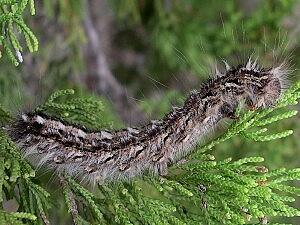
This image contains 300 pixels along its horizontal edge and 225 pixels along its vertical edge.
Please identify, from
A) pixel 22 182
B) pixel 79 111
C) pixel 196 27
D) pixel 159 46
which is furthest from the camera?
pixel 159 46

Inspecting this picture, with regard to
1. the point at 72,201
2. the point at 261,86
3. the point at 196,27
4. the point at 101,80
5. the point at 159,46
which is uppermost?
the point at 196,27

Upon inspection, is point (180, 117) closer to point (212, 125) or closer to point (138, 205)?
point (212, 125)

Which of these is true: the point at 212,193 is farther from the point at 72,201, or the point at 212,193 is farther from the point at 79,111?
the point at 79,111

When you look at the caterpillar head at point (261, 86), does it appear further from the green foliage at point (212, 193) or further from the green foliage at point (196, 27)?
the green foliage at point (196, 27)

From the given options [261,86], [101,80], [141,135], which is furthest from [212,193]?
[101,80]

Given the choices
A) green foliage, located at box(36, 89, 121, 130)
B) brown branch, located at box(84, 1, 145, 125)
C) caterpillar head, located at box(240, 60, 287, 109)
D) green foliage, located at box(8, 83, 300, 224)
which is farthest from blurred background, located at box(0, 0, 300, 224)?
green foliage, located at box(8, 83, 300, 224)

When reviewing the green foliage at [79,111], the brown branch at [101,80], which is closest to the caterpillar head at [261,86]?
the green foliage at [79,111]

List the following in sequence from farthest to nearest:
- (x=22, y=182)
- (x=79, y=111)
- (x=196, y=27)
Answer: (x=196, y=27) < (x=79, y=111) < (x=22, y=182)
